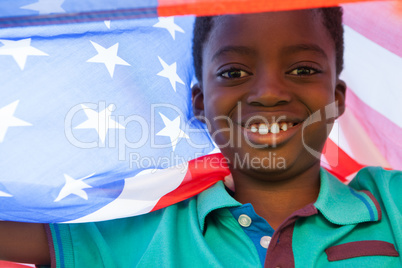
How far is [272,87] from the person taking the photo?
104cm

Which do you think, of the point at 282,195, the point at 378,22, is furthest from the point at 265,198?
the point at 378,22

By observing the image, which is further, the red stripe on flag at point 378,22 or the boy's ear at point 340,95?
the boy's ear at point 340,95

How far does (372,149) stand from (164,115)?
0.62 meters

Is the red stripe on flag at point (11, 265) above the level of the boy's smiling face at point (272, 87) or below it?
below

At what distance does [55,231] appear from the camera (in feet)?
3.49

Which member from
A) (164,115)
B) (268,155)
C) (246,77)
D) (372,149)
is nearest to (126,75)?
(164,115)

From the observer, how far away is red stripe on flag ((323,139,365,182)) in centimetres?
139

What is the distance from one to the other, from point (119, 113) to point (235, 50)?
316mm

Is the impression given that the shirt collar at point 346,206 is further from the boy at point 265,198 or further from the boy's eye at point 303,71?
the boy's eye at point 303,71

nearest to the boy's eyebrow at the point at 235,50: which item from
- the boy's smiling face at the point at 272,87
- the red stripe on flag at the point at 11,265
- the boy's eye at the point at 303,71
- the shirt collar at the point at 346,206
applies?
the boy's smiling face at the point at 272,87

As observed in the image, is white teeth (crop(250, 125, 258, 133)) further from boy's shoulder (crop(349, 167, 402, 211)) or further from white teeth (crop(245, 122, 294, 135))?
boy's shoulder (crop(349, 167, 402, 211))

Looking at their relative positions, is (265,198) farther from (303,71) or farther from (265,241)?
(303,71)

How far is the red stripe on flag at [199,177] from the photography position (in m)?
1.14

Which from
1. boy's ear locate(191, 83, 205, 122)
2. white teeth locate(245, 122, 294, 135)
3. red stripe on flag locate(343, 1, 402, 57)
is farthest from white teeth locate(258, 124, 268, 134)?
red stripe on flag locate(343, 1, 402, 57)
